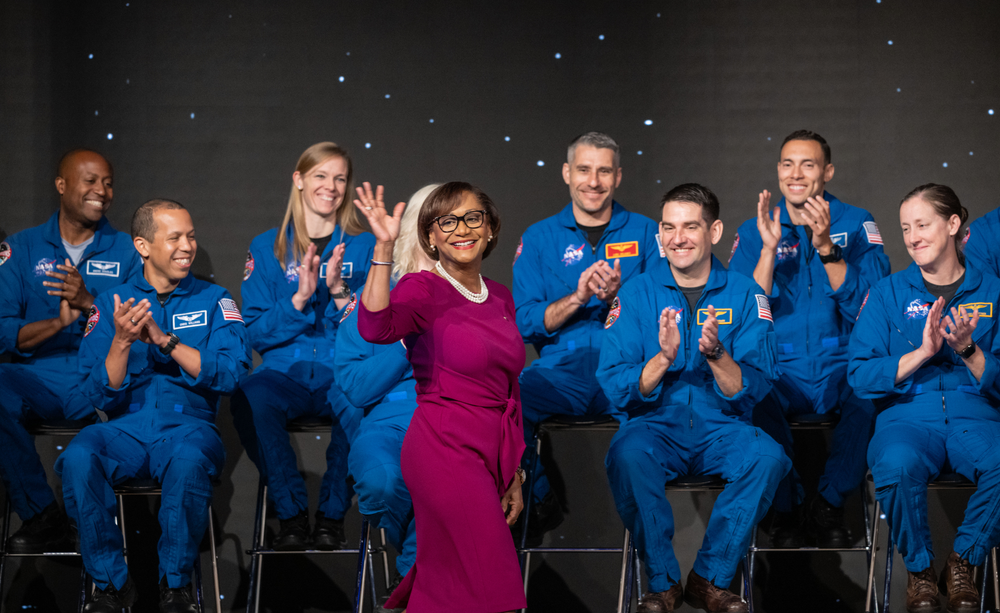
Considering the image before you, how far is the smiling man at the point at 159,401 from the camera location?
10.6ft

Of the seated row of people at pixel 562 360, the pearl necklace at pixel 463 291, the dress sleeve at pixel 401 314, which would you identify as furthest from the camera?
the seated row of people at pixel 562 360

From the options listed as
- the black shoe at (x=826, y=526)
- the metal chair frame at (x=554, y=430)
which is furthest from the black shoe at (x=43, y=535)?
the black shoe at (x=826, y=526)

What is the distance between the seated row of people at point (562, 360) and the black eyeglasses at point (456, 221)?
0.79 meters

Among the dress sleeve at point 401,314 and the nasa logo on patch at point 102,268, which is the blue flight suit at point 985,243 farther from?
the nasa logo on patch at point 102,268

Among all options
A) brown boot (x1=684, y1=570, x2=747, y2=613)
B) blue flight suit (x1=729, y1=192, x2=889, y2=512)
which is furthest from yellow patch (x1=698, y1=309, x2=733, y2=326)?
brown boot (x1=684, y1=570, x2=747, y2=613)

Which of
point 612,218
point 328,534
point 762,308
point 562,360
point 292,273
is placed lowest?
point 328,534

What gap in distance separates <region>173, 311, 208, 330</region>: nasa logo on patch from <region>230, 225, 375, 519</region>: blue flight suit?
12.4 inches

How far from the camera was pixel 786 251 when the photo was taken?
4.03 m

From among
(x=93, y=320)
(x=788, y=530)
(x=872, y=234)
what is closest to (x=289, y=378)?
(x=93, y=320)

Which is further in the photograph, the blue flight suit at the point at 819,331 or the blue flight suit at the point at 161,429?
the blue flight suit at the point at 819,331

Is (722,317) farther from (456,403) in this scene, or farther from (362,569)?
(362,569)

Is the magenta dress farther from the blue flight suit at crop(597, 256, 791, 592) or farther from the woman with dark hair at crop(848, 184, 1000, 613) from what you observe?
the woman with dark hair at crop(848, 184, 1000, 613)

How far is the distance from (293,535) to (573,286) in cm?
148

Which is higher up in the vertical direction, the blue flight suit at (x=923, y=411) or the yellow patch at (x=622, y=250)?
the yellow patch at (x=622, y=250)
